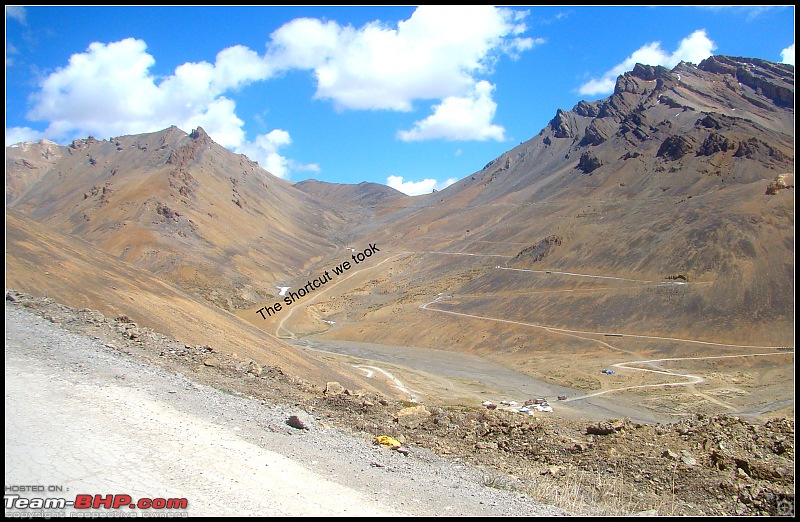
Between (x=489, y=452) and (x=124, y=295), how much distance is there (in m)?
18.2

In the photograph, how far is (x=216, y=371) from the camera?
1422cm

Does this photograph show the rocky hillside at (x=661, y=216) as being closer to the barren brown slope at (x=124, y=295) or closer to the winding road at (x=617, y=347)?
the winding road at (x=617, y=347)

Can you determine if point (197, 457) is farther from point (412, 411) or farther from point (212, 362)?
point (212, 362)

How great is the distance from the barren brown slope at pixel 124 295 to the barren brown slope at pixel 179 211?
5019 cm

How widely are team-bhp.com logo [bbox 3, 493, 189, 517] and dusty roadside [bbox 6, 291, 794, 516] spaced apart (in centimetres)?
130

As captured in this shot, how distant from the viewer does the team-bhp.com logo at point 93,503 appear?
6500 mm

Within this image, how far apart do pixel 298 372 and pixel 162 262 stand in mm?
67764

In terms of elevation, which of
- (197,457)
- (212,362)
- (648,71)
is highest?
(648,71)

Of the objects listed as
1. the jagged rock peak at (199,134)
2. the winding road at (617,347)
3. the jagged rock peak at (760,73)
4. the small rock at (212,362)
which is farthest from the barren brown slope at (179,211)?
the jagged rock peak at (760,73)

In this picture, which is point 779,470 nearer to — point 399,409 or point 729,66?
point 399,409

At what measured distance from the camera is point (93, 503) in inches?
261

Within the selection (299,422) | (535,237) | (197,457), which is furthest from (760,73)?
(197,457)

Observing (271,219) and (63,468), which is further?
(271,219)

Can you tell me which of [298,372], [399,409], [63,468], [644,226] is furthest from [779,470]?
[644,226]
